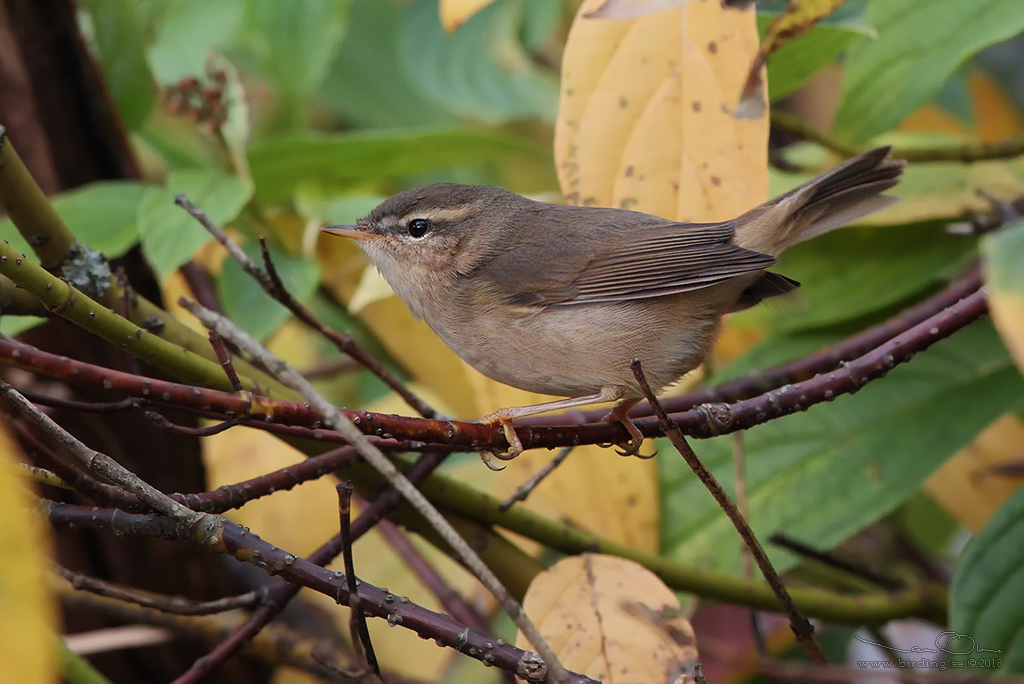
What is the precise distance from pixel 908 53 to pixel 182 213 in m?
1.95

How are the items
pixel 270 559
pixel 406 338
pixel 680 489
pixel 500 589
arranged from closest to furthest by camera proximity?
pixel 500 589 → pixel 270 559 → pixel 680 489 → pixel 406 338

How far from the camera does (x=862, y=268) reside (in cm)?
293

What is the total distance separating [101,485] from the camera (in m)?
1.76

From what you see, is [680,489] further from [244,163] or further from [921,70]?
[244,163]

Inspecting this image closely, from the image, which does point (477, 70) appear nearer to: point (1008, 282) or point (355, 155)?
point (355, 155)

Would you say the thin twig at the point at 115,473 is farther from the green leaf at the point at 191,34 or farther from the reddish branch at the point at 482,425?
the green leaf at the point at 191,34

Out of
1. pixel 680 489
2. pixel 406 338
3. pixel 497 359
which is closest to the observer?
pixel 497 359

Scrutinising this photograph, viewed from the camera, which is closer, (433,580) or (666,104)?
(666,104)

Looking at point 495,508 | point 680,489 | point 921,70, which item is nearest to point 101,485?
point 495,508

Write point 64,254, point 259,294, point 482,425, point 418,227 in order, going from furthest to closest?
point 418,227
point 259,294
point 64,254
point 482,425

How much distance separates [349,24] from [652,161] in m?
3.01

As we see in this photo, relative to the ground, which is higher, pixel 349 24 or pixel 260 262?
pixel 349 24

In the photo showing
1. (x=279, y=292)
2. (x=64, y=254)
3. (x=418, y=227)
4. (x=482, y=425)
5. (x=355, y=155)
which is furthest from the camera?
(x=355, y=155)

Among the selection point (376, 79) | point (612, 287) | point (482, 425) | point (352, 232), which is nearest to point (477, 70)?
point (376, 79)
